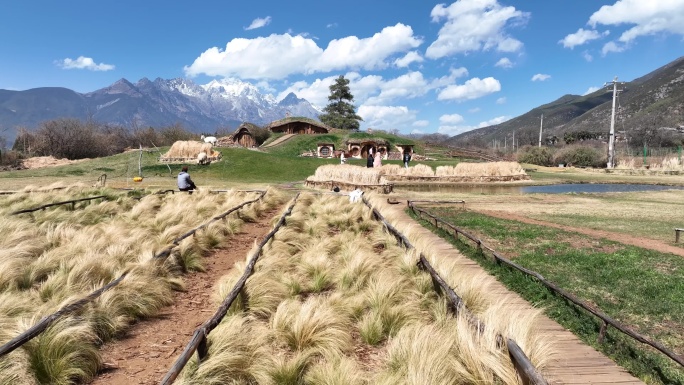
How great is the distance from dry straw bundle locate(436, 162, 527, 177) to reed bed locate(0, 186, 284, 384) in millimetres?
23760

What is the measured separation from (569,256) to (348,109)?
88215 millimetres

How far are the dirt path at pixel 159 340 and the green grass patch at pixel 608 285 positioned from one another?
483 cm

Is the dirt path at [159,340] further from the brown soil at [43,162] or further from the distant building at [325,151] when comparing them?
the brown soil at [43,162]

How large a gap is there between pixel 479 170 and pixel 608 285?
2684 cm

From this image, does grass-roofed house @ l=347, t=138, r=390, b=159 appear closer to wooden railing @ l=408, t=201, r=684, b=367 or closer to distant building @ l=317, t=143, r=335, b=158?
distant building @ l=317, t=143, r=335, b=158

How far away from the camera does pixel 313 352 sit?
13.7 feet

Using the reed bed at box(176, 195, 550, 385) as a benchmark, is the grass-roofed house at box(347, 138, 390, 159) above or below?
above

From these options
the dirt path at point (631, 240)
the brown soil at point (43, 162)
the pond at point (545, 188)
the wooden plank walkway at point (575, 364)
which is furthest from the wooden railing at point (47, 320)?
→ the brown soil at point (43, 162)

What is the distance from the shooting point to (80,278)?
5.87 meters

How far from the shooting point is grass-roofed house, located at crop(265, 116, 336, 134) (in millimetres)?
67750

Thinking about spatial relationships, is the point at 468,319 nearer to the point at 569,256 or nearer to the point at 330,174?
the point at 569,256

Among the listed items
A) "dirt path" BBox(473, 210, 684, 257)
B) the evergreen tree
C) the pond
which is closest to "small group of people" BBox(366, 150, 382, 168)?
the pond

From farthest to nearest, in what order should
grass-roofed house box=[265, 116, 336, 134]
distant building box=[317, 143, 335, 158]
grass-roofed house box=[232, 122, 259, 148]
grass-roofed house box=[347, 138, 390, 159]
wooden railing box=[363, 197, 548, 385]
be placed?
grass-roofed house box=[265, 116, 336, 134], grass-roofed house box=[232, 122, 259, 148], grass-roofed house box=[347, 138, 390, 159], distant building box=[317, 143, 335, 158], wooden railing box=[363, 197, 548, 385]

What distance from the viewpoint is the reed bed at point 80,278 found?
3822mm
